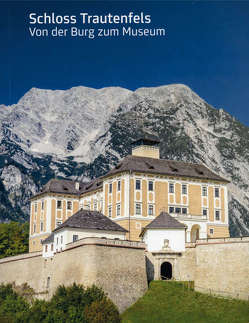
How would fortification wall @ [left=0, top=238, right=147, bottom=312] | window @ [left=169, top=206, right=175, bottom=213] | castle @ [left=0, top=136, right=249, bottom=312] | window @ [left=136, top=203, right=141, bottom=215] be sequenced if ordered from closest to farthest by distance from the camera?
fortification wall @ [left=0, top=238, right=147, bottom=312], castle @ [left=0, top=136, right=249, bottom=312], window @ [left=136, top=203, right=141, bottom=215], window @ [left=169, top=206, right=175, bottom=213]

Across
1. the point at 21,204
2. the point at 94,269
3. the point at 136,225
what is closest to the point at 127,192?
the point at 136,225

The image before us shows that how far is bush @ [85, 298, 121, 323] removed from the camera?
52000mm

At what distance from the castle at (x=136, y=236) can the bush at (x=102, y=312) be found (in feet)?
9.96

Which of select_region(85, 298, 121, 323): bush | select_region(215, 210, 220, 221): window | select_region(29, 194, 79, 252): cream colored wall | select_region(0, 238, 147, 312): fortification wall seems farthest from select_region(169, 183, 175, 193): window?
select_region(85, 298, 121, 323): bush

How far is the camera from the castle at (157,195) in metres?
80.4

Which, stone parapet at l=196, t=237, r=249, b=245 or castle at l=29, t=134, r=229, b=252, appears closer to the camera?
stone parapet at l=196, t=237, r=249, b=245

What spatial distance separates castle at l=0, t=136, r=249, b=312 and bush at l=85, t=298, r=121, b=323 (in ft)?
9.96

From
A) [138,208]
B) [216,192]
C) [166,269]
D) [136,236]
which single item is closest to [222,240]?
[166,269]

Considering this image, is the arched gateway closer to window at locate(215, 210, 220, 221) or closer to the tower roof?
the tower roof

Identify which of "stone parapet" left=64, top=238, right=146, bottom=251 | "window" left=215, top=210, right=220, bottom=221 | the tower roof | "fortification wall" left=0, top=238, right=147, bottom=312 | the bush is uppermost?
"window" left=215, top=210, right=220, bottom=221

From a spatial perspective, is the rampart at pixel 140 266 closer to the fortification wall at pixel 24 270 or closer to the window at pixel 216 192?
the fortification wall at pixel 24 270

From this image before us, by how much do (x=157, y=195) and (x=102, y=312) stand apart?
3280 centimetres

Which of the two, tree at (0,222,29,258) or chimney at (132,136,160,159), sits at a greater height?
chimney at (132,136,160,159)

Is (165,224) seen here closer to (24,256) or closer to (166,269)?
(166,269)
